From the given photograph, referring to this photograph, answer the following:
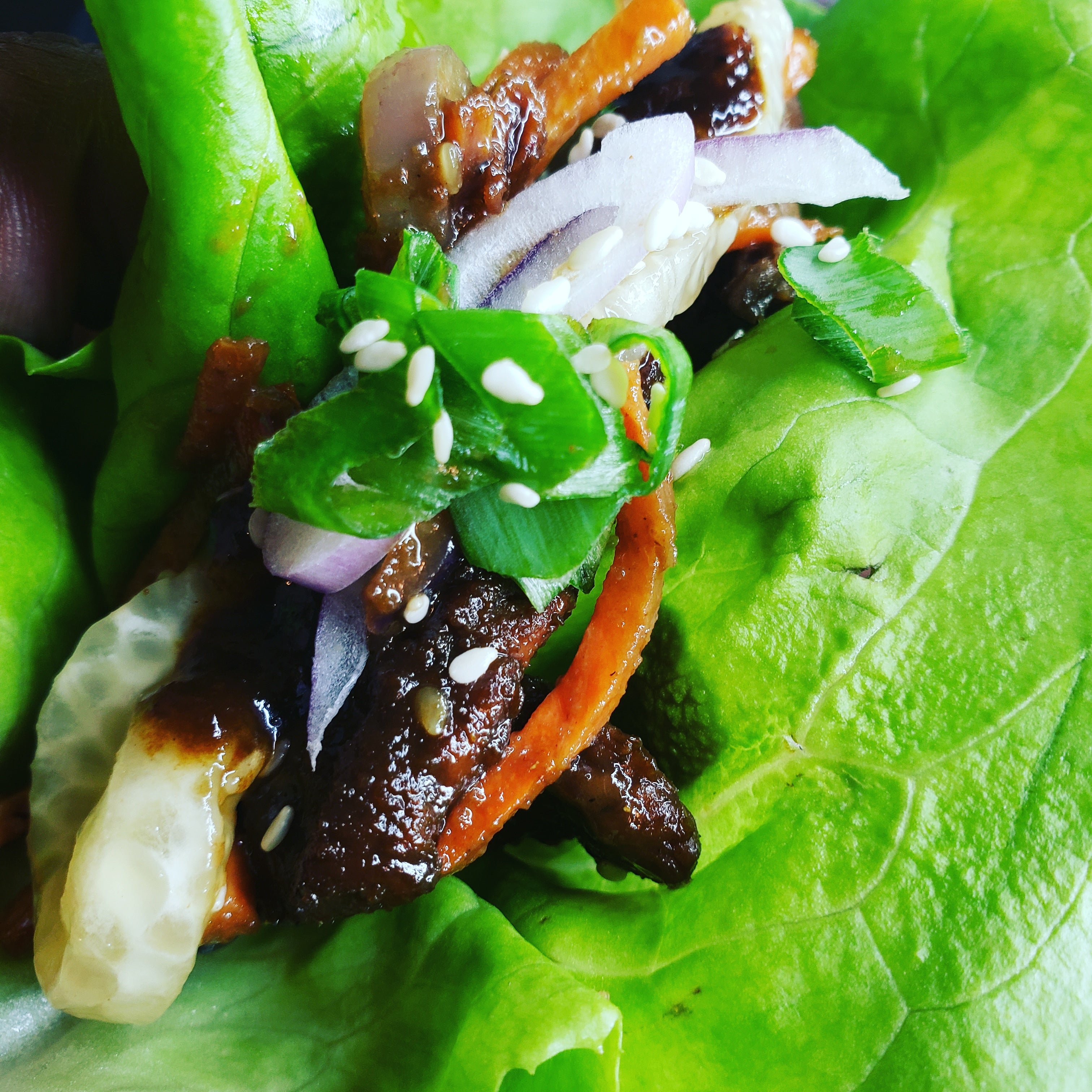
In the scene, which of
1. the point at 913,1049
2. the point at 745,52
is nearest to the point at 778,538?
the point at 913,1049

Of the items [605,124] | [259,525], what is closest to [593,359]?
[259,525]

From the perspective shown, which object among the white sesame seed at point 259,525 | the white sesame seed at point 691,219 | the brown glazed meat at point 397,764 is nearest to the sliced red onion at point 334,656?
the brown glazed meat at point 397,764

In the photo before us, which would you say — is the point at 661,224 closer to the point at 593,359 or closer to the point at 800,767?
the point at 593,359

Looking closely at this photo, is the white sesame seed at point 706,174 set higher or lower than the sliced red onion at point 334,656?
higher

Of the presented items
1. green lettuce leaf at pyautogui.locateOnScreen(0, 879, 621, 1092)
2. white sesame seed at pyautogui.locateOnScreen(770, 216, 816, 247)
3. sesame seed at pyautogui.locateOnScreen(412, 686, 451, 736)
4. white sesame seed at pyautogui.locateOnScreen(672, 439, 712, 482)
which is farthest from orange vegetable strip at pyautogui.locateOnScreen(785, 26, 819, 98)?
green lettuce leaf at pyautogui.locateOnScreen(0, 879, 621, 1092)

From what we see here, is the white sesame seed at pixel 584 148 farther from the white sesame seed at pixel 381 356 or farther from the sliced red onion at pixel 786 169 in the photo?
the white sesame seed at pixel 381 356

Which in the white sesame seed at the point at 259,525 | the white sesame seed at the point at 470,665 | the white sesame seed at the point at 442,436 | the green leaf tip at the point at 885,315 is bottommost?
the white sesame seed at the point at 470,665

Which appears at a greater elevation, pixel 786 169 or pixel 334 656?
pixel 786 169
